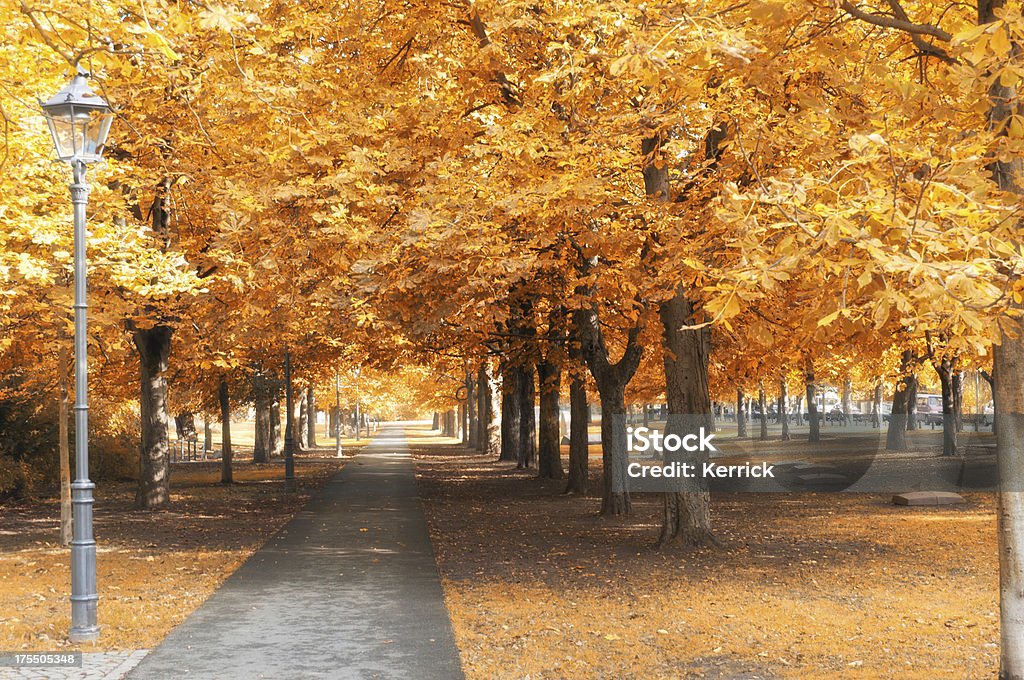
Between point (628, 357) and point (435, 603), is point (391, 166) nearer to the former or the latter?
point (435, 603)

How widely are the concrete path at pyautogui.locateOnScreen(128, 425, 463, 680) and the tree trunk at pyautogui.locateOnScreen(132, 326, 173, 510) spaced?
230 inches

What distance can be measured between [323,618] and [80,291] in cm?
392

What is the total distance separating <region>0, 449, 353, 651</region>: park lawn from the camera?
10.1 m

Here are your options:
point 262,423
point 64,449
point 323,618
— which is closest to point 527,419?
point 262,423

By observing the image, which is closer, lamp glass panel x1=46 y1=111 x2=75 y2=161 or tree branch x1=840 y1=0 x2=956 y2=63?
tree branch x1=840 y1=0 x2=956 y2=63

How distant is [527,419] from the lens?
35.2m

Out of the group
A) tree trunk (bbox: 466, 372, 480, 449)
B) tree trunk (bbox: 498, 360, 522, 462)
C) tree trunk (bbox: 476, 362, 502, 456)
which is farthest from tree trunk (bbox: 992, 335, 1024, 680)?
tree trunk (bbox: 466, 372, 480, 449)

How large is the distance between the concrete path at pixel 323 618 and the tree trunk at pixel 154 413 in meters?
5.85

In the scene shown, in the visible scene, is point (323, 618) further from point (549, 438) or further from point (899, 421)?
point (899, 421)

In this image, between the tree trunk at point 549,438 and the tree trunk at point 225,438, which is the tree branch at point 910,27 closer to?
the tree trunk at point 549,438

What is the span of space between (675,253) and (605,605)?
3.90 m

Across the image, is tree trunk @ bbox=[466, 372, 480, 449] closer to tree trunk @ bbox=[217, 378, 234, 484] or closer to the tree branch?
tree trunk @ bbox=[217, 378, 234, 484]

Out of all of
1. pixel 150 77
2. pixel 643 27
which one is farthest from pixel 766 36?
pixel 150 77

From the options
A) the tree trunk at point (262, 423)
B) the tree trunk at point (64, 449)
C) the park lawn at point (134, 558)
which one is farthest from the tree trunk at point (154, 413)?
the tree trunk at point (262, 423)
